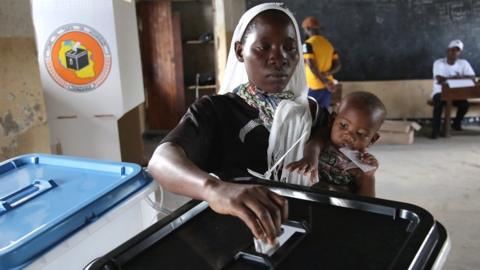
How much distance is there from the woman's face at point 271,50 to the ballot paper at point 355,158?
29 cm

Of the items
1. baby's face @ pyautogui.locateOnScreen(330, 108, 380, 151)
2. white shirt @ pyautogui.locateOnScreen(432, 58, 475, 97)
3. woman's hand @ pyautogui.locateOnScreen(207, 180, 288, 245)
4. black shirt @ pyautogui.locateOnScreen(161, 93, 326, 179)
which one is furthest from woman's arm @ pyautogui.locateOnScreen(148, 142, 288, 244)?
white shirt @ pyautogui.locateOnScreen(432, 58, 475, 97)

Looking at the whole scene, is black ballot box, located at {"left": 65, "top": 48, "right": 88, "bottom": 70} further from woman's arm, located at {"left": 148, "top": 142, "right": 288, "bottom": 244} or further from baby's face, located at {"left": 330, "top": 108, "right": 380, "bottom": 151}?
woman's arm, located at {"left": 148, "top": 142, "right": 288, "bottom": 244}

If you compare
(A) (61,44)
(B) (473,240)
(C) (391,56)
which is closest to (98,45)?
(A) (61,44)

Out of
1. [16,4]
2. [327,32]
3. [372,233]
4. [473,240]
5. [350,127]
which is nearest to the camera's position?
[372,233]

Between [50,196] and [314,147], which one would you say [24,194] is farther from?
[314,147]

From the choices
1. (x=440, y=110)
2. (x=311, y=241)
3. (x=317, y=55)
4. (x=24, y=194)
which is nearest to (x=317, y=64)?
(x=317, y=55)

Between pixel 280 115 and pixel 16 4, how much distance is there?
1.34m

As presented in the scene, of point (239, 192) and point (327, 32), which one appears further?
point (327, 32)

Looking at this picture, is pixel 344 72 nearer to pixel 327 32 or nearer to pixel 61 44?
pixel 327 32

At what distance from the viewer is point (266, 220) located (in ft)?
1.88

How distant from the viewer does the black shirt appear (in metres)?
1.03

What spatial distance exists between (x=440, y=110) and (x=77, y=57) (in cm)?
449

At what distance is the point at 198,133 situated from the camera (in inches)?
38.0

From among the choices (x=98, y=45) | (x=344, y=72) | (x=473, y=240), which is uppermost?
(x=98, y=45)
